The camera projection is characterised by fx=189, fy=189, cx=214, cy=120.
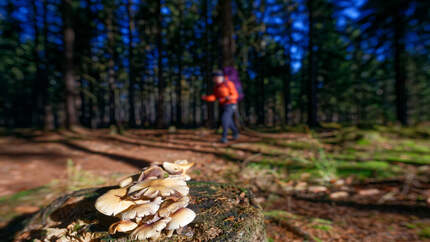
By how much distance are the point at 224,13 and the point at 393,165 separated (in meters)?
7.76

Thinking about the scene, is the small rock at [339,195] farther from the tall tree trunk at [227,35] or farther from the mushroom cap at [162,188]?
the tall tree trunk at [227,35]

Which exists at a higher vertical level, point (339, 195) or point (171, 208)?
point (171, 208)

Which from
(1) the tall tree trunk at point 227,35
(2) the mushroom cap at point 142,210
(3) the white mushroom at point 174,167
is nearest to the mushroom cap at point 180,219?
(2) the mushroom cap at point 142,210

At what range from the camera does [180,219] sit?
959mm

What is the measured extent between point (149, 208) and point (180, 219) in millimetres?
165

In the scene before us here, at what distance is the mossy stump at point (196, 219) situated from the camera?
39.8 inches

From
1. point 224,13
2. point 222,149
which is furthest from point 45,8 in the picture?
point 222,149

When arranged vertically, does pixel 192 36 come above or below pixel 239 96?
above

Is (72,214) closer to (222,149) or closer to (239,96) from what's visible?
(222,149)

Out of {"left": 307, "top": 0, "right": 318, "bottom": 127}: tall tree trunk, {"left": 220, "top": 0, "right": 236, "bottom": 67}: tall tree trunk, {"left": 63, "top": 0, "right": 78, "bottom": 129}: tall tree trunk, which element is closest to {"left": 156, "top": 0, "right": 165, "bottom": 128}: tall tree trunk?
{"left": 63, "top": 0, "right": 78, "bottom": 129}: tall tree trunk

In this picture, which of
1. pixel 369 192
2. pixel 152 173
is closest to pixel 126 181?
pixel 152 173

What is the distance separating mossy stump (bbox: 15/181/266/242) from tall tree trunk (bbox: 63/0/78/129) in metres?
10.9

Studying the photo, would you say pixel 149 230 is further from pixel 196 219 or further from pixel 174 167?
pixel 174 167

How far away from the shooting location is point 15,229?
63.4 inches
